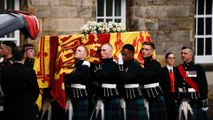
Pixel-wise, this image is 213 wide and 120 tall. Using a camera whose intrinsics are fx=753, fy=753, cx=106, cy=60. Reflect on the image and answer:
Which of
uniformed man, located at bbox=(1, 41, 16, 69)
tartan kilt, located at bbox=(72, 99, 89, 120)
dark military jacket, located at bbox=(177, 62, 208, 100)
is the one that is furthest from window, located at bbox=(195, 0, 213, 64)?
uniformed man, located at bbox=(1, 41, 16, 69)

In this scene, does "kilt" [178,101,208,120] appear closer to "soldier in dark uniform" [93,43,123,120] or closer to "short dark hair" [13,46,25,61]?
"soldier in dark uniform" [93,43,123,120]

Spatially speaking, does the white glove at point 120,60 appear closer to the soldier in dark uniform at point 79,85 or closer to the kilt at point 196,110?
the soldier in dark uniform at point 79,85

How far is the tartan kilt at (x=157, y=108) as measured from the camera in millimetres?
12766

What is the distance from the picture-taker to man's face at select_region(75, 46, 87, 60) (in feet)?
40.2

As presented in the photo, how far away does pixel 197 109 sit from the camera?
12961 millimetres

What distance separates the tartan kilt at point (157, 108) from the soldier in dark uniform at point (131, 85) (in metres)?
0.23

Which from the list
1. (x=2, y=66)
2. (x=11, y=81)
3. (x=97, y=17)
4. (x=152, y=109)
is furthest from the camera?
(x=97, y=17)

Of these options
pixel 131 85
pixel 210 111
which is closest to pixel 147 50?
pixel 131 85

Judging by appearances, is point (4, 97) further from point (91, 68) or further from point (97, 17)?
point (97, 17)

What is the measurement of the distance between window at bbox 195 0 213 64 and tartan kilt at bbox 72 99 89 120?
621cm

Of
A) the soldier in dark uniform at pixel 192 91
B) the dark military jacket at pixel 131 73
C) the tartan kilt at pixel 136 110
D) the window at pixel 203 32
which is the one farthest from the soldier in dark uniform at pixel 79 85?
the window at pixel 203 32

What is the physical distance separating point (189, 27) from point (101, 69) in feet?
18.6

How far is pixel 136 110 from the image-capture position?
40.9ft

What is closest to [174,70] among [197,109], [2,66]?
[197,109]
